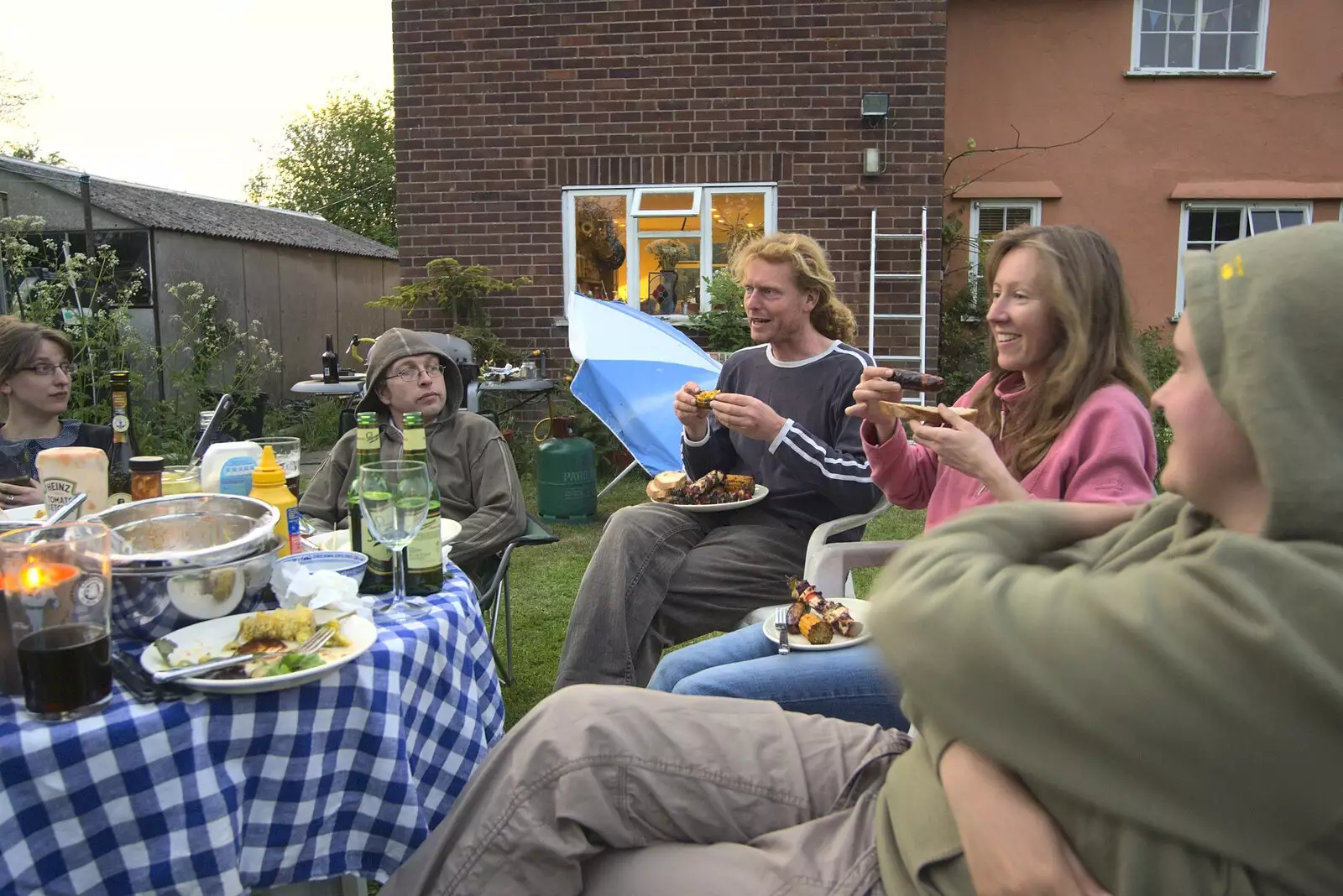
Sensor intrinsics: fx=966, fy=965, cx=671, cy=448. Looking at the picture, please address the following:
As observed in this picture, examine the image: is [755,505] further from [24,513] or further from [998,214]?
[998,214]

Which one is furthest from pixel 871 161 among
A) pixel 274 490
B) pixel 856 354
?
pixel 274 490

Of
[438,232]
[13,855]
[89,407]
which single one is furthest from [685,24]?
[13,855]

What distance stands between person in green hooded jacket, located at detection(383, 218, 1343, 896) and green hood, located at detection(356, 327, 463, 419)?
2.10 metres

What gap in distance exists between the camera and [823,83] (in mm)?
8586

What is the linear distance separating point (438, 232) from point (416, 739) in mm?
8156

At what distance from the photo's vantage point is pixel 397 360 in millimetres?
3229

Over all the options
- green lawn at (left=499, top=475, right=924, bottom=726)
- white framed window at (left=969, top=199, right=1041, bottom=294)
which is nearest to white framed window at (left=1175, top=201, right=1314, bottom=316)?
white framed window at (left=969, top=199, right=1041, bottom=294)

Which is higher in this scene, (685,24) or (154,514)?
(685,24)

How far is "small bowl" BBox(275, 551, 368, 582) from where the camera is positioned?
6.14ft

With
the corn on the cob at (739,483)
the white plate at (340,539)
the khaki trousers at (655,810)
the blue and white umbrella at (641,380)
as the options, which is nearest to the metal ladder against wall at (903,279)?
the blue and white umbrella at (641,380)

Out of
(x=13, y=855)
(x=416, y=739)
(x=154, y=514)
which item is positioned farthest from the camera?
(x=154, y=514)

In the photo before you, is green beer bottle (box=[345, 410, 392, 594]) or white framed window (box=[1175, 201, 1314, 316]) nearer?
green beer bottle (box=[345, 410, 392, 594])

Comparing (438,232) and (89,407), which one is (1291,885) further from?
(438,232)

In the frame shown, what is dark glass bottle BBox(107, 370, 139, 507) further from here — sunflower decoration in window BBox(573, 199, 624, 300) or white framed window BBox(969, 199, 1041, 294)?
white framed window BBox(969, 199, 1041, 294)
